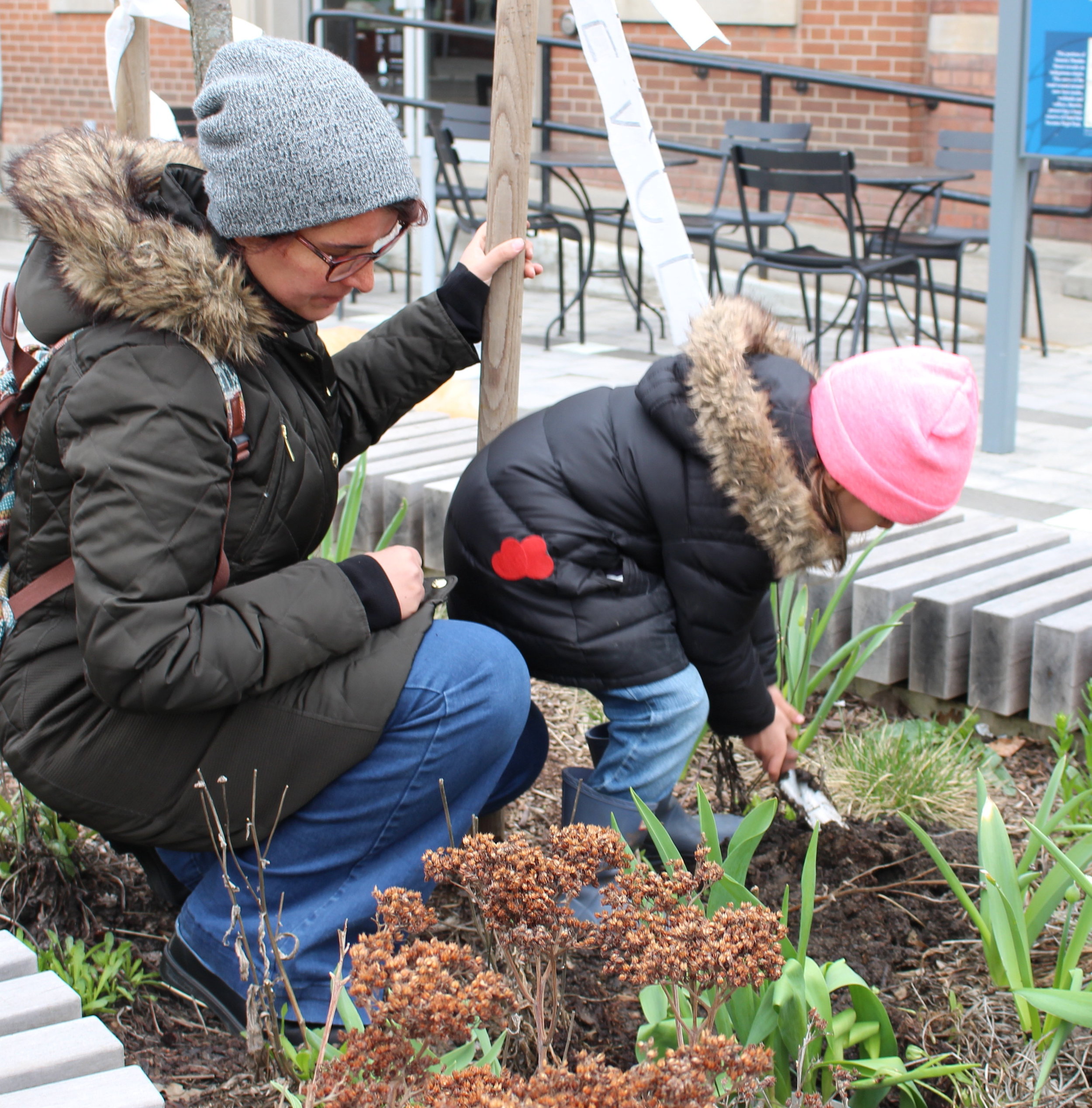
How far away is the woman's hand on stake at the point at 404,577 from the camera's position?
6.64ft

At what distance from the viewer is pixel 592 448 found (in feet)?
7.57

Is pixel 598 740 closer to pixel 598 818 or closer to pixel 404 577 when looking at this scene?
pixel 598 818

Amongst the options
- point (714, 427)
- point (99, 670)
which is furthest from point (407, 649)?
point (714, 427)

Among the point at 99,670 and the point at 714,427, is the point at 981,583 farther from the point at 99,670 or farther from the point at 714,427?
the point at 99,670

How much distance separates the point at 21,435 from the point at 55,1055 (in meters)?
0.88

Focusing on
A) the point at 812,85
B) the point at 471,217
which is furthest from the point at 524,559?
the point at 812,85

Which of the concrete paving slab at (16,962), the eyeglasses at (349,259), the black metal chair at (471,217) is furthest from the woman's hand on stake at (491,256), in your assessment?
the black metal chair at (471,217)

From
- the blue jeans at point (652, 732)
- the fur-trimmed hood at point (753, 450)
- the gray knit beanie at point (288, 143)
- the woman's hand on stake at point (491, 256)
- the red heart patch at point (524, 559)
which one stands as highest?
the gray knit beanie at point (288, 143)

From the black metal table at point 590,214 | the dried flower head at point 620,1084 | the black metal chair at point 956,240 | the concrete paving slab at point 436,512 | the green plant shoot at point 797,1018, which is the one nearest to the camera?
the dried flower head at point 620,1084

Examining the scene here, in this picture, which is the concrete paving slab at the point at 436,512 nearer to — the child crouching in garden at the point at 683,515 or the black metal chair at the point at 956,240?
the child crouching in garden at the point at 683,515

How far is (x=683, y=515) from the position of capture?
223cm

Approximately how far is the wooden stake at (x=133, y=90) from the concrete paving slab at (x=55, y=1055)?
2.19 m

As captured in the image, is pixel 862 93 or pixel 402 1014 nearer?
A: pixel 402 1014

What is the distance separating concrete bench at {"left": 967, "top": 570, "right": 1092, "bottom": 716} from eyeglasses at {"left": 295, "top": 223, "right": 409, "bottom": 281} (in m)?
1.67
